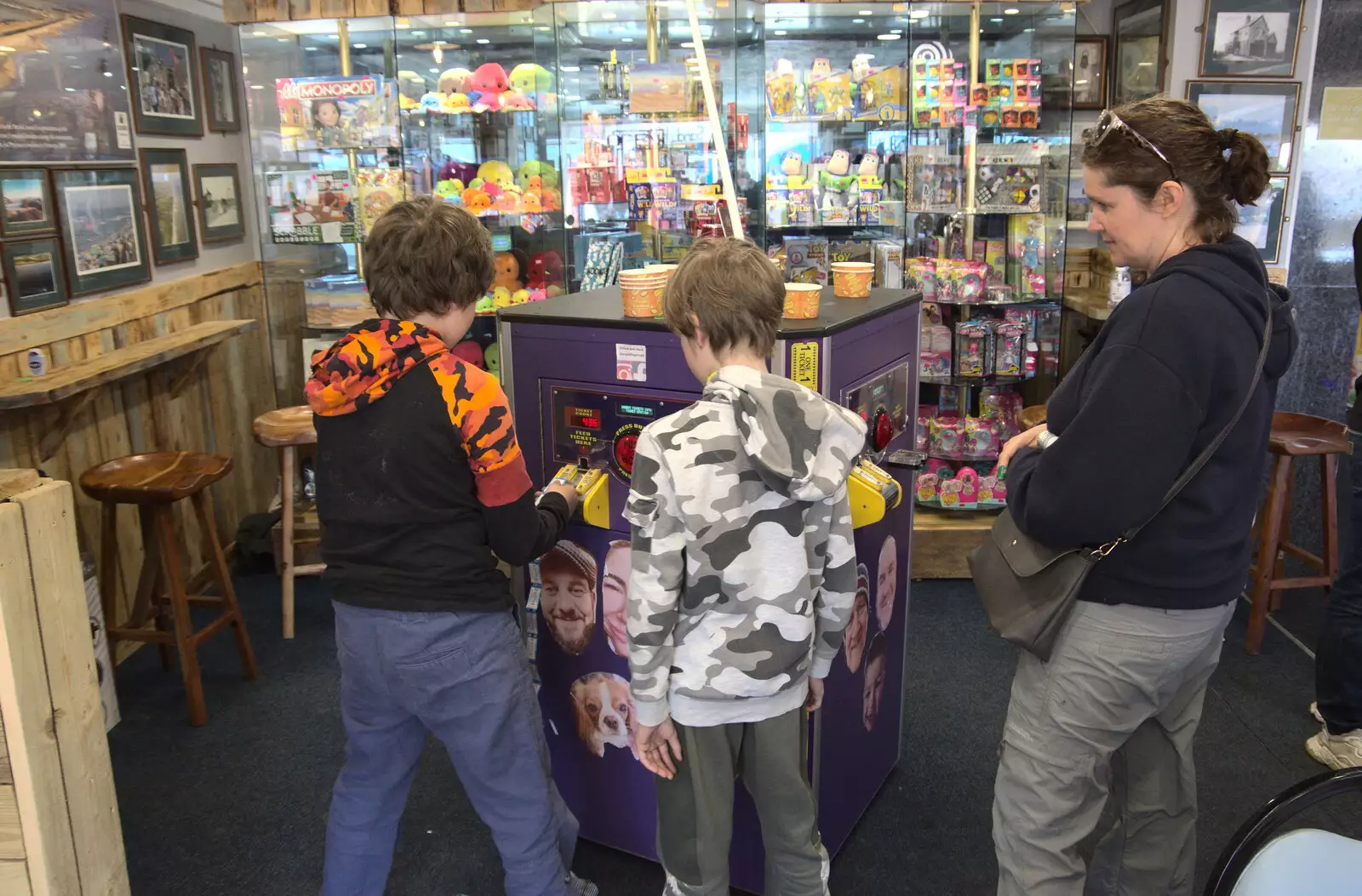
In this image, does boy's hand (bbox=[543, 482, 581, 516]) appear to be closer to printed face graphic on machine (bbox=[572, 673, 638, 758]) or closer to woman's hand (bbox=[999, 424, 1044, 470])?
printed face graphic on machine (bbox=[572, 673, 638, 758])

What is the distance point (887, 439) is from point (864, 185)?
209 cm

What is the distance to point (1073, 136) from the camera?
15.3 feet

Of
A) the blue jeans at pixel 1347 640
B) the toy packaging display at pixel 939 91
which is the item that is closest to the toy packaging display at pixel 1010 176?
the toy packaging display at pixel 939 91

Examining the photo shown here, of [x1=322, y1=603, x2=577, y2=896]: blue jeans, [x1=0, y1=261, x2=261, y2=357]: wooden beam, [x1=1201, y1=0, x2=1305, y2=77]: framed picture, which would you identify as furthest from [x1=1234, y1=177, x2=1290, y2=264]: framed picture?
[x1=0, y1=261, x2=261, y2=357]: wooden beam

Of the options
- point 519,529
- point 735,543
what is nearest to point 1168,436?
point 735,543

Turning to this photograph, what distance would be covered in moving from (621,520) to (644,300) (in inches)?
17.1

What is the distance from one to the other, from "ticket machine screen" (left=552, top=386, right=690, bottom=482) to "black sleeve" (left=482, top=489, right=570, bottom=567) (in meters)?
0.23

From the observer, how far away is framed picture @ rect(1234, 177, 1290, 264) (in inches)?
152

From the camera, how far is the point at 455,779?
2709 millimetres

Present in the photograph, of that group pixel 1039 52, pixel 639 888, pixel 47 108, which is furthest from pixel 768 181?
pixel 639 888

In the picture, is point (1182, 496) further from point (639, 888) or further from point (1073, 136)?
point (1073, 136)

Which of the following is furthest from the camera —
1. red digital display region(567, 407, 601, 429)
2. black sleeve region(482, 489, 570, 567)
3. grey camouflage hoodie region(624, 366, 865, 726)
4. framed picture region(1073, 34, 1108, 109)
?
framed picture region(1073, 34, 1108, 109)

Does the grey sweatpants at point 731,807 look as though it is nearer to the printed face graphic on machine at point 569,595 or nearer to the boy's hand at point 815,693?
the boy's hand at point 815,693

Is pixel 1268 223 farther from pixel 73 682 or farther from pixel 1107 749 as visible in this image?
pixel 73 682
